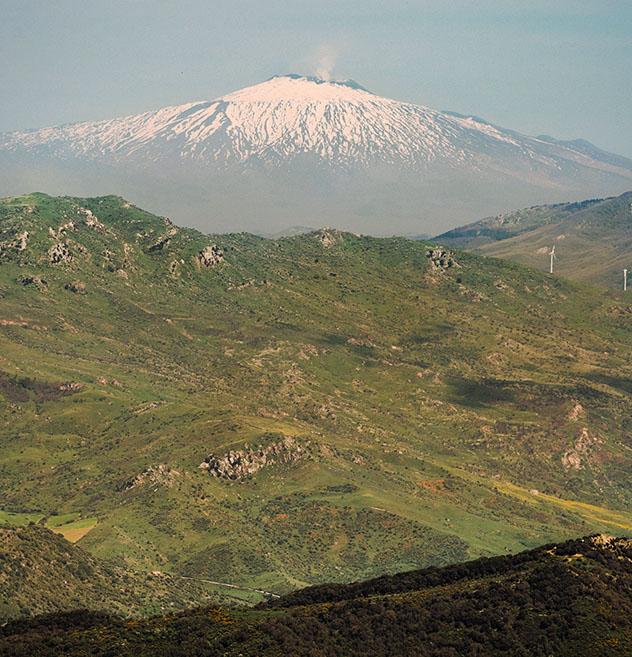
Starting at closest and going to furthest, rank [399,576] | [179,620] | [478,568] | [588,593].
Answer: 1. [588,593]
2. [179,620]
3. [478,568]
4. [399,576]

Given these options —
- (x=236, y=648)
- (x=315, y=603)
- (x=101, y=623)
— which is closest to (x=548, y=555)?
(x=315, y=603)

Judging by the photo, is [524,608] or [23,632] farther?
[23,632]

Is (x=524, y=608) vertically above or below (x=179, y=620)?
above

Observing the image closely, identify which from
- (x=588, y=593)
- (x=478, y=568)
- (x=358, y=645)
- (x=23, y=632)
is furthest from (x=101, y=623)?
(x=588, y=593)

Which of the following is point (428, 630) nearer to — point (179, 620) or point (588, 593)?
point (588, 593)

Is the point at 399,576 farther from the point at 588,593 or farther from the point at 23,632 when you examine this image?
the point at 23,632

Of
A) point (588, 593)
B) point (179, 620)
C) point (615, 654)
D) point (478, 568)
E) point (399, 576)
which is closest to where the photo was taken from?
point (615, 654)
